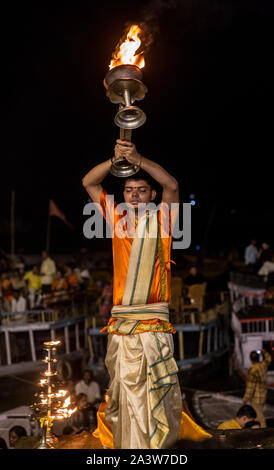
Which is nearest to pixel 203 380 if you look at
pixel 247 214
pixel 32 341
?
pixel 32 341

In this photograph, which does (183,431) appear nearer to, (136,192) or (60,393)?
(60,393)

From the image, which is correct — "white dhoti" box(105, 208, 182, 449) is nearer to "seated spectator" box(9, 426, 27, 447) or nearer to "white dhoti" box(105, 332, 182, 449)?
"white dhoti" box(105, 332, 182, 449)

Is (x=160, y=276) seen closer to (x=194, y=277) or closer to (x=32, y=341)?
(x=194, y=277)

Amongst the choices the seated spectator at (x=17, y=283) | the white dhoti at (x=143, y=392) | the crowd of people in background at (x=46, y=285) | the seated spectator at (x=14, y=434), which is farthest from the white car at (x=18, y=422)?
the seated spectator at (x=17, y=283)

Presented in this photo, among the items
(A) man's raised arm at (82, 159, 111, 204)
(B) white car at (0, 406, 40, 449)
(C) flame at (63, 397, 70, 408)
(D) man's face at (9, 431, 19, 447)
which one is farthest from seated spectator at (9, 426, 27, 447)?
(A) man's raised arm at (82, 159, 111, 204)

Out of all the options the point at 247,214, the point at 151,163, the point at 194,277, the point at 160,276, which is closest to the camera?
the point at 151,163

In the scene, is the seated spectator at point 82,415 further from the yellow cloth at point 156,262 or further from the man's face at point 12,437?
the yellow cloth at point 156,262

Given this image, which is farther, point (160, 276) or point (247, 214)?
point (247, 214)

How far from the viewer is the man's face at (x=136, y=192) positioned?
4023 mm

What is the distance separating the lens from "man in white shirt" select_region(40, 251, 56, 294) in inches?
611

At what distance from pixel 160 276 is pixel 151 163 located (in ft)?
3.20

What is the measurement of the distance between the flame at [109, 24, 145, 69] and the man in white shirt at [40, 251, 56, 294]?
39.3ft

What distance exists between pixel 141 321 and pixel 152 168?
126 centimetres

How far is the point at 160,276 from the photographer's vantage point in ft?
13.2
